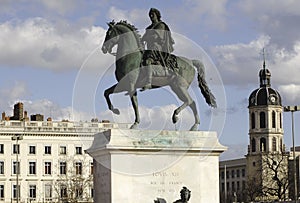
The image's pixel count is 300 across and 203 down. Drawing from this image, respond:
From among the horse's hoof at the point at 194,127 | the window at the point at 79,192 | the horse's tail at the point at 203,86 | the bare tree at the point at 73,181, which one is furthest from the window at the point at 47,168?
the horse's hoof at the point at 194,127

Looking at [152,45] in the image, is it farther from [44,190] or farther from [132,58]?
[44,190]

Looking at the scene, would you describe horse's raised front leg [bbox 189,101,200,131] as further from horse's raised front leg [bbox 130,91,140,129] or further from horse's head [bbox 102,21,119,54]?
horse's head [bbox 102,21,119,54]

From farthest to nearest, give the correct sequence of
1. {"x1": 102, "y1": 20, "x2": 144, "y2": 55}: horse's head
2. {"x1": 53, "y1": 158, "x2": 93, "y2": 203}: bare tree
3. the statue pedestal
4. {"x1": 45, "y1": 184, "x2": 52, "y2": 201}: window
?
{"x1": 45, "y1": 184, "x2": 52, "y2": 201}: window
{"x1": 53, "y1": 158, "x2": 93, "y2": 203}: bare tree
{"x1": 102, "y1": 20, "x2": 144, "y2": 55}: horse's head
the statue pedestal

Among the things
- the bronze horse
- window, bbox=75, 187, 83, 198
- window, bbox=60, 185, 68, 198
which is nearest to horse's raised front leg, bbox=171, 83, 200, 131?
the bronze horse

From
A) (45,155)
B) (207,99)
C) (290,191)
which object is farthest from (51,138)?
(207,99)

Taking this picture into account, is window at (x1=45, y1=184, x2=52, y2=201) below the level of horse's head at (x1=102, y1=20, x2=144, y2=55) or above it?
below

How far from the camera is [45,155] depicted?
10588cm

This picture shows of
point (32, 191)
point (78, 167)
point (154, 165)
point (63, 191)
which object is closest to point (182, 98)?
point (154, 165)

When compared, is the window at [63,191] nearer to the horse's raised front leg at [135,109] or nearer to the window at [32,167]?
the window at [32,167]

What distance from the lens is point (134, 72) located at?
1232 inches

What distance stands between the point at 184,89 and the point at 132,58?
7.72 ft

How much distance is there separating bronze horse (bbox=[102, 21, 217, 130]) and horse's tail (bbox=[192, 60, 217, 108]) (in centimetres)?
32

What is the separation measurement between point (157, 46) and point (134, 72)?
4.51 feet

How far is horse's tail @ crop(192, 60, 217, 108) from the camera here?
108ft
